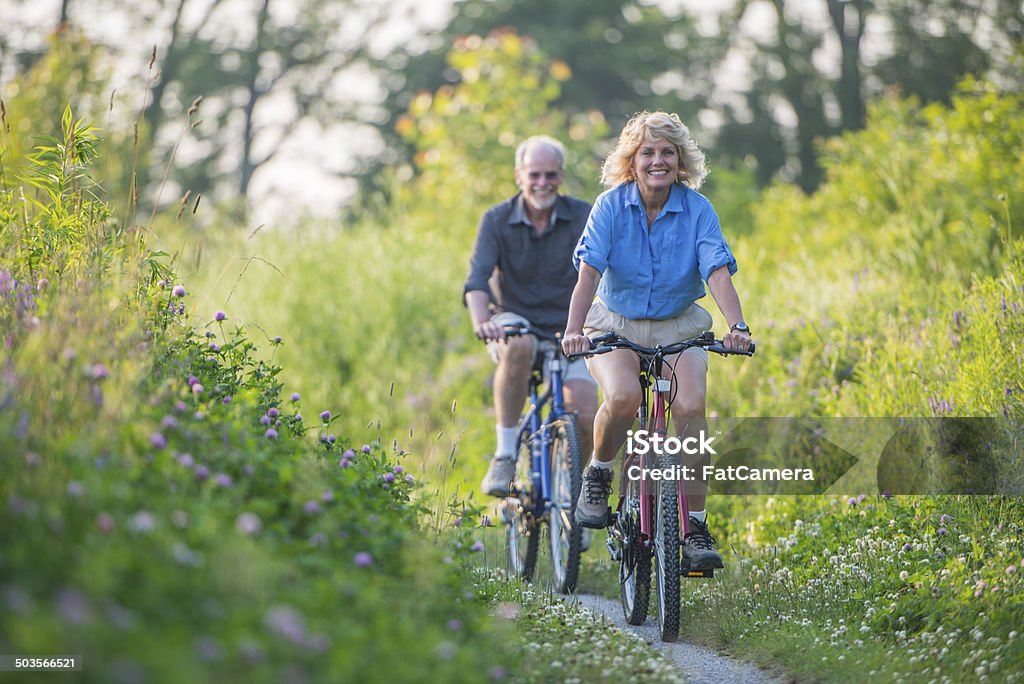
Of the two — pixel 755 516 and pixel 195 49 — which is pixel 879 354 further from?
pixel 195 49

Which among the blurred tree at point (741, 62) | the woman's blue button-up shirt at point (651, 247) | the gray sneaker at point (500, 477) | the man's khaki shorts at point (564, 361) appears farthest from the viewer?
the blurred tree at point (741, 62)

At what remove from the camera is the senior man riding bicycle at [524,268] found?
6.25 metres

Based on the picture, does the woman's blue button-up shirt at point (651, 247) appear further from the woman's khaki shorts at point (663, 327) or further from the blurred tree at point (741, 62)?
the blurred tree at point (741, 62)

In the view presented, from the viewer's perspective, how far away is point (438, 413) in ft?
32.4

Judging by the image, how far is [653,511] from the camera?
4883 mm

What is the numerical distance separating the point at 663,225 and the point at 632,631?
Answer: 73.5 inches

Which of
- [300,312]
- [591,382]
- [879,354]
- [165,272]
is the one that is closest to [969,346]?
[879,354]

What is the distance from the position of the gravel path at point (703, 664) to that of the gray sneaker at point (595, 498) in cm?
51

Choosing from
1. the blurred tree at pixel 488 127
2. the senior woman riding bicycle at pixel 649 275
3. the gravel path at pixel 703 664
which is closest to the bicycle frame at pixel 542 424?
the senior woman riding bicycle at pixel 649 275

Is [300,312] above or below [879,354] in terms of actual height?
above

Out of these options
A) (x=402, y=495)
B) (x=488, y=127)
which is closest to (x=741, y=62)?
(x=488, y=127)

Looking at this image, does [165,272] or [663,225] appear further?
[663,225]

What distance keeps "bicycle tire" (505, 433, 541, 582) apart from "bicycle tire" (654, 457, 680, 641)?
1469 mm

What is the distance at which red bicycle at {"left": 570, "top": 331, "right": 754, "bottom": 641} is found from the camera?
4.62 m
